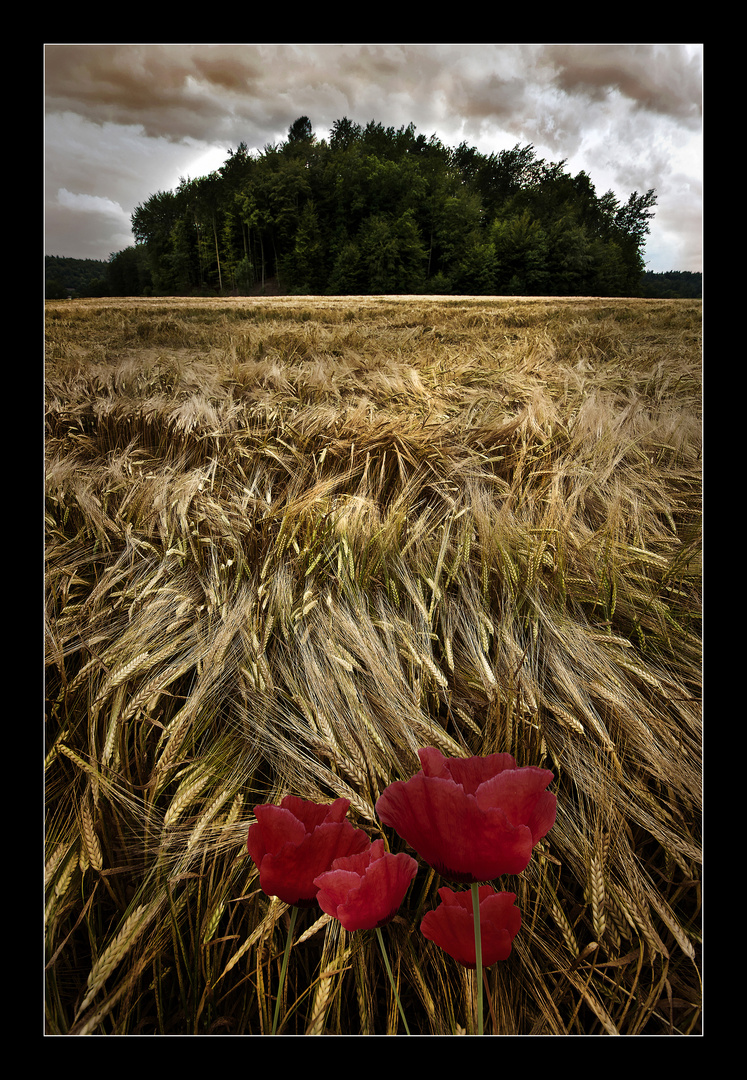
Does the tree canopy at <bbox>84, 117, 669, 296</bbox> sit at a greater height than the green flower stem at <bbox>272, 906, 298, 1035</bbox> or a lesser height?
greater

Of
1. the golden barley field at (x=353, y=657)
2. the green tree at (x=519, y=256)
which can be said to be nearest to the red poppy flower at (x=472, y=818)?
the golden barley field at (x=353, y=657)

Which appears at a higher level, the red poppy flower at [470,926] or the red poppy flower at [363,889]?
the red poppy flower at [363,889]

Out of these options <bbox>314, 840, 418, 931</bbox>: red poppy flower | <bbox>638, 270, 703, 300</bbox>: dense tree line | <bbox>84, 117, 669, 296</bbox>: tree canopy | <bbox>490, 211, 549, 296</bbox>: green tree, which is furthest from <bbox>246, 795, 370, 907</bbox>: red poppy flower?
<bbox>490, 211, 549, 296</bbox>: green tree

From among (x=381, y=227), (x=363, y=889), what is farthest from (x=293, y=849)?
(x=381, y=227)

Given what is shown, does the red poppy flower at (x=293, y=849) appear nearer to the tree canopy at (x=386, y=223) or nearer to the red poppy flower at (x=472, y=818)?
the red poppy flower at (x=472, y=818)

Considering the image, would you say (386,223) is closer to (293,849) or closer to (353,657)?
(353,657)

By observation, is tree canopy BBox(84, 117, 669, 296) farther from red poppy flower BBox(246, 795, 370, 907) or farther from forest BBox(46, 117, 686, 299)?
red poppy flower BBox(246, 795, 370, 907)

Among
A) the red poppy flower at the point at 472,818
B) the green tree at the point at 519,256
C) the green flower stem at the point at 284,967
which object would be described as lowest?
the green flower stem at the point at 284,967
